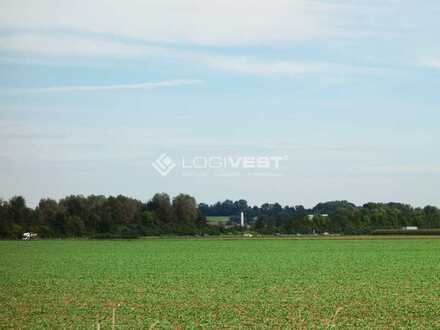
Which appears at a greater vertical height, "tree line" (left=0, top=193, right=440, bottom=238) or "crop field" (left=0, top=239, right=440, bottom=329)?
"tree line" (left=0, top=193, right=440, bottom=238)

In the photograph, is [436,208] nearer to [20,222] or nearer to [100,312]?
[20,222]

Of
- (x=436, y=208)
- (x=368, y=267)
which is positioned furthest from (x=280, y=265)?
(x=436, y=208)

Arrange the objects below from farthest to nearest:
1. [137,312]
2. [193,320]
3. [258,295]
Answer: [258,295]
[137,312]
[193,320]

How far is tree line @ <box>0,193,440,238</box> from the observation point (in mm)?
156750

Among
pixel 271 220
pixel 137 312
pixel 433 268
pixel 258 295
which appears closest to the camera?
pixel 137 312

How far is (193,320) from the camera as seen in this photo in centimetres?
2705

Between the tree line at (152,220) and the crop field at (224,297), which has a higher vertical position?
the tree line at (152,220)

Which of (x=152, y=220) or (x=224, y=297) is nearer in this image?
(x=224, y=297)

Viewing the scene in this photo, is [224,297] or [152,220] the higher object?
[152,220]

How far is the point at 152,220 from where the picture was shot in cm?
16512

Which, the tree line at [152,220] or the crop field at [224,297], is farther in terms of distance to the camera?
the tree line at [152,220]

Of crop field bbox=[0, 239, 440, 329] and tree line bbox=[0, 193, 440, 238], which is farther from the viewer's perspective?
tree line bbox=[0, 193, 440, 238]

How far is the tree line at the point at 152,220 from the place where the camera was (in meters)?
157

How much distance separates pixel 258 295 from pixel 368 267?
2088 centimetres
